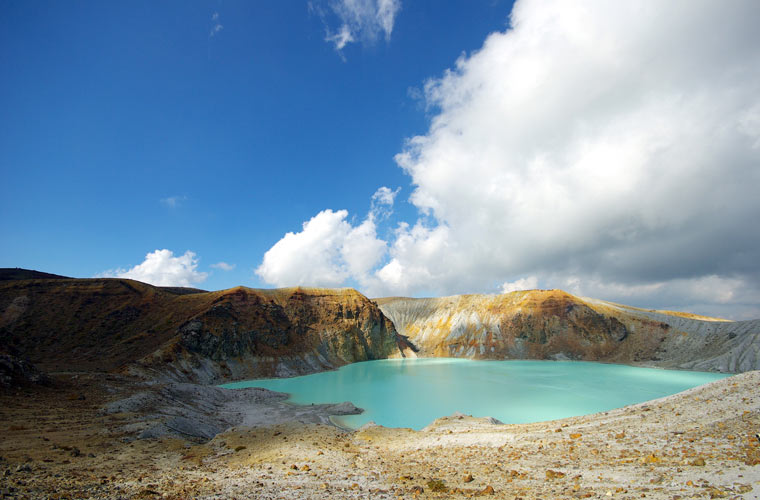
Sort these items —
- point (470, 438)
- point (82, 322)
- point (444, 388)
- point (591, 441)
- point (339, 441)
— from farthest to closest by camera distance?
point (82, 322), point (444, 388), point (339, 441), point (470, 438), point (591, 441)

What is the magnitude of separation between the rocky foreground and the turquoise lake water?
36.1 feet

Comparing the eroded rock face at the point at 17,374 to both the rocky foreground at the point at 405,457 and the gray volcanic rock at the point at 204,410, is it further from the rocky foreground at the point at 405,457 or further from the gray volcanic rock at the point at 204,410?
the gray volcanic rock at the point at 204,410

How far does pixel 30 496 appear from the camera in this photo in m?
6.70

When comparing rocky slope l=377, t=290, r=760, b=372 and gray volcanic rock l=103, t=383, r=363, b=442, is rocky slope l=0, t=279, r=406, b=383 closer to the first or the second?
gray volcanic rock l=103, t=383, r=363, b=442

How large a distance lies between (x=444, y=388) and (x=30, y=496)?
36922 millimetres

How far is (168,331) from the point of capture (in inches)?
2122

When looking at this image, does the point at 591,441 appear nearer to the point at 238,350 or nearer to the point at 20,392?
the point at 20,392

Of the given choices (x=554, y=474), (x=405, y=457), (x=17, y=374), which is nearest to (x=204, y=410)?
(x=17, y=374)

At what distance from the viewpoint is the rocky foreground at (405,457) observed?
7.27 m

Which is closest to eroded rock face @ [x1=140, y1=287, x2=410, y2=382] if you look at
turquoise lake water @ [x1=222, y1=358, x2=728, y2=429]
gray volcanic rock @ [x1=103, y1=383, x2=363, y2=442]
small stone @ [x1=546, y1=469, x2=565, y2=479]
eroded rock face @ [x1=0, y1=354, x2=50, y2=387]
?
turquoise lake water @ [x1=222, y1=358, x2=728, y2=429]

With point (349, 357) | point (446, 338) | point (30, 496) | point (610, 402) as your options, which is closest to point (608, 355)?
point (446, 338)

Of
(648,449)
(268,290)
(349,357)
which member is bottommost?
(349,357)

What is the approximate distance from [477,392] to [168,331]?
47978mm

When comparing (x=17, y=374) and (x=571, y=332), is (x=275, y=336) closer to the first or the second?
(x=17, y=374)
